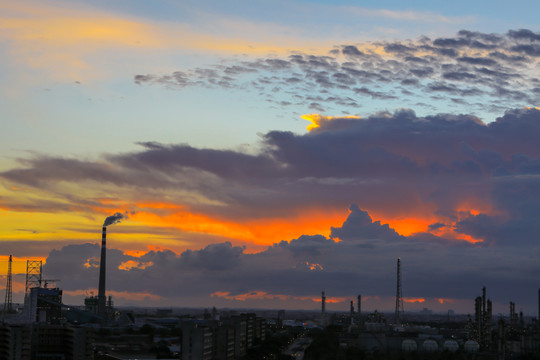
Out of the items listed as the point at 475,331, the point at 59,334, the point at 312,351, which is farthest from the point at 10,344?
the point at 475,331

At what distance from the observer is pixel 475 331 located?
166 m

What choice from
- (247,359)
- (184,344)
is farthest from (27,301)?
(184,344)

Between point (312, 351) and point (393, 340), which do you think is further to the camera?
point (393, 340)

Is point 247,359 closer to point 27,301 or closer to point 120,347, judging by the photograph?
point 120,347

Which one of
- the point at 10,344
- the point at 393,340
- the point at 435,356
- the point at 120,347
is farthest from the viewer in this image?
the point at 393,340

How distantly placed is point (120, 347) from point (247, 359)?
22870mm

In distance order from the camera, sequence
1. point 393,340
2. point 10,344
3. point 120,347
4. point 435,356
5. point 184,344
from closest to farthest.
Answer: point 10,344
point 184,344
point 435,356
point 120,347
point 393,340

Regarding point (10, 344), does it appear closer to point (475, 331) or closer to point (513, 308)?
point (475, 331)

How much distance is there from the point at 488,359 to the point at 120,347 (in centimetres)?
6034

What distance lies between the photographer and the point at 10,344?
7650 cm

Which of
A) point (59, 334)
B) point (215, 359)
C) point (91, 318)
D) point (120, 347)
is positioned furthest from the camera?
point (91, 318)

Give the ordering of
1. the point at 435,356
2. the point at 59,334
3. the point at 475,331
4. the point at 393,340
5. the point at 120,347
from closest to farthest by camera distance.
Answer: the point at 59,334
the point at 435,356
the point at 120,347
the point at 393,340
the point at 475,331

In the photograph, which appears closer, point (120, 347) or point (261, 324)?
point (120, 347)

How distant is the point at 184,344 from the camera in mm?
98750
